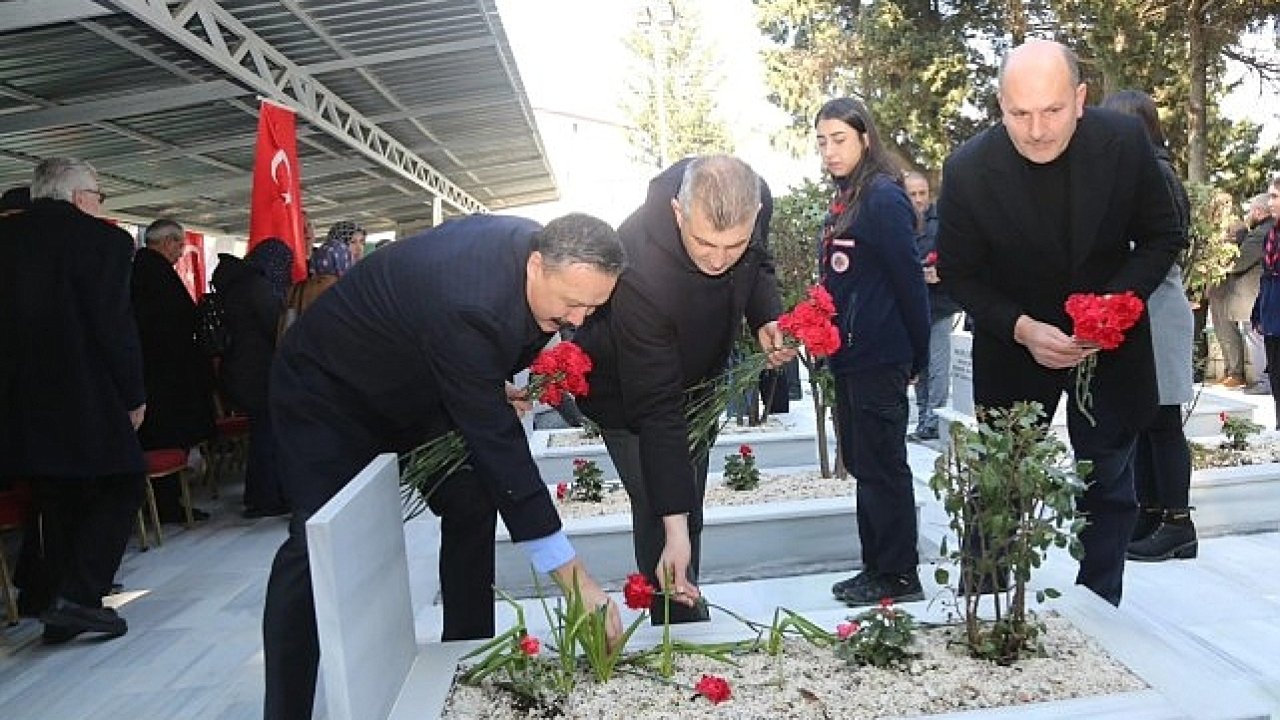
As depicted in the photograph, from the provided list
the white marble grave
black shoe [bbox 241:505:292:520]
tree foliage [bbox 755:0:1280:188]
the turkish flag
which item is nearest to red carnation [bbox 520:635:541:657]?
the white marble grave

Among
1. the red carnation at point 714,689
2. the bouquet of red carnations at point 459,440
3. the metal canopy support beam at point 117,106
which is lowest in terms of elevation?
the red carnation at point 714,689

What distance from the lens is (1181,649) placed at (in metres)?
2.29

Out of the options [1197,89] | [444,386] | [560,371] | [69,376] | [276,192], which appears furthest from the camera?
[1197,89]

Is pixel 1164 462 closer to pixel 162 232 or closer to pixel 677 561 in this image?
pixel 677 561

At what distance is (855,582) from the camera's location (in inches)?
153

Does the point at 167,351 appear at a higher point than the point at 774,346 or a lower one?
higher

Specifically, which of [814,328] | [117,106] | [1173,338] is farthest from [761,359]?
[117,106]

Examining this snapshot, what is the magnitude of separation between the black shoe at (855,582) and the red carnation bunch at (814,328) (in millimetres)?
1205

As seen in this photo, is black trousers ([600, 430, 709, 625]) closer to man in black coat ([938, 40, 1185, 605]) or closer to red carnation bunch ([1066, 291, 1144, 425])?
man in black coat ([938, 40, 1185, 605])

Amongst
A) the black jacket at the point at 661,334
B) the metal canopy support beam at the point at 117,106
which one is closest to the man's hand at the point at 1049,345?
the black jacket at the point at 661,334

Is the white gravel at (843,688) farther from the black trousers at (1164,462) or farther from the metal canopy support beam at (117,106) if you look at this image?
the metal canopy support beam at (117,106)

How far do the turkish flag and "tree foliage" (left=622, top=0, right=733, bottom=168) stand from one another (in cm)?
2971

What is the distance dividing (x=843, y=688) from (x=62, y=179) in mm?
3159

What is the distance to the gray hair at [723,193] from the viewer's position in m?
2.29
